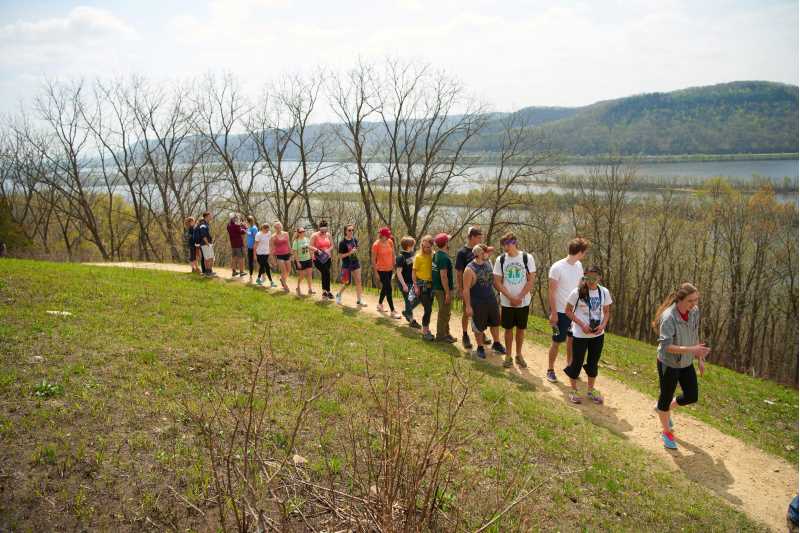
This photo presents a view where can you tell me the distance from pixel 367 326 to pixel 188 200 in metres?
37.0

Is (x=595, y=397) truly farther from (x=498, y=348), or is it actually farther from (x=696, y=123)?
(x=696, y=123)

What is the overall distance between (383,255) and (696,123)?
137 m

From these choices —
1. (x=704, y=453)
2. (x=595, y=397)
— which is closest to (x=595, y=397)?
(x=595, y=397)

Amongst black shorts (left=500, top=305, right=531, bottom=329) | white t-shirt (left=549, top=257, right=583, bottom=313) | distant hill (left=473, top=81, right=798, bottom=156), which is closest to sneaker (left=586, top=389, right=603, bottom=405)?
black shorts (left=500, top=305, right=531, bottom=329)

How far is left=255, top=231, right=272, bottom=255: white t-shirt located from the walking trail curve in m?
6.75

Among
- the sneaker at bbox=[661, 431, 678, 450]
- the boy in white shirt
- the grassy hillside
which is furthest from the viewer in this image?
the boy in white shirt

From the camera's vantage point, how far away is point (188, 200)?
41500 mm

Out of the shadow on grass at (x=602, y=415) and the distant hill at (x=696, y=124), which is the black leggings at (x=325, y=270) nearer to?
the shadow on grass at (x=602, y=415)

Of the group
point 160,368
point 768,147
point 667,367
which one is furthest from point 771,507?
point 768,147

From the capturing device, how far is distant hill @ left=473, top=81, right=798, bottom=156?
347ft

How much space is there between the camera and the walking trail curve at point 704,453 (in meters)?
5.80

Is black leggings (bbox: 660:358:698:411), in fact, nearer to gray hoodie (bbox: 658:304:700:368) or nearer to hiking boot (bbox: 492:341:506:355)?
gray hoodie (bbox: 658:304:700:368)

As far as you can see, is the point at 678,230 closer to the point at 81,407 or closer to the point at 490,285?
the point at 490,285

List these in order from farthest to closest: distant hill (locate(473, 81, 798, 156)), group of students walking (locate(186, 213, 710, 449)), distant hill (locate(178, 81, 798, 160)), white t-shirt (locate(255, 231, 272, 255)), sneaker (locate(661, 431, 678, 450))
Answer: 1. distant hill (locate(473, 81, 798, 156))
2. distant hill (locate(178, 81, 798, 160))
3. white t-shirt (locate(255, 231, 272, 255))
4. sneaker (locate(661, 431, 678, 450))
5. group of students walking (locate(186, 213, 710, 449))
